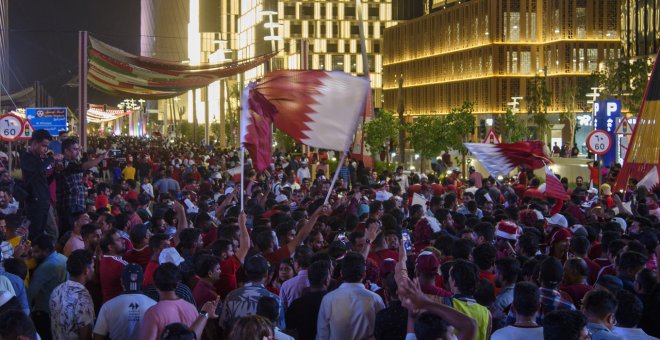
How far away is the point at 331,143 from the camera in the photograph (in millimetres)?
10602

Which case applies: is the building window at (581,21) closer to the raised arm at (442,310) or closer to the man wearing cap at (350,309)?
the man wearing cap at (350,309)


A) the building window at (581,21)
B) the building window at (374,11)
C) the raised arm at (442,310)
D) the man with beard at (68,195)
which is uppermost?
the building window at (374,11)

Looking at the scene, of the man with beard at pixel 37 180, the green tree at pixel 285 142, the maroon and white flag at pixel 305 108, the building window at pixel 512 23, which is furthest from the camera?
the building window at pixel 512 23

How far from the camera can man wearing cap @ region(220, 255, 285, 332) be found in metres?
7.21

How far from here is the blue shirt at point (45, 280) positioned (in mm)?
8438

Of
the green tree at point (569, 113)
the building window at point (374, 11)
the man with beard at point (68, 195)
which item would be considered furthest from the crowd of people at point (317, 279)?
the building window at point (374, 11)

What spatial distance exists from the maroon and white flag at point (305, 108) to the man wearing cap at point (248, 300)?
3195mm

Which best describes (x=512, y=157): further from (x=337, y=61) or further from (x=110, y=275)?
(x=337, y=61)

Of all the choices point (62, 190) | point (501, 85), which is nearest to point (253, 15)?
point (501, 85)

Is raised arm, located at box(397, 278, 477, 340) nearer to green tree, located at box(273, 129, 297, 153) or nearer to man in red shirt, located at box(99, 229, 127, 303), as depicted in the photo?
man in red shirt, located at box(99, 229, 127, 303)

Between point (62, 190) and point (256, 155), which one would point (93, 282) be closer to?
point (256, 155)

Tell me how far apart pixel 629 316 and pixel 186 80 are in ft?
66.2

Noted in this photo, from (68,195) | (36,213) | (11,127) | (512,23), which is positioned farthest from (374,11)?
(36,213)

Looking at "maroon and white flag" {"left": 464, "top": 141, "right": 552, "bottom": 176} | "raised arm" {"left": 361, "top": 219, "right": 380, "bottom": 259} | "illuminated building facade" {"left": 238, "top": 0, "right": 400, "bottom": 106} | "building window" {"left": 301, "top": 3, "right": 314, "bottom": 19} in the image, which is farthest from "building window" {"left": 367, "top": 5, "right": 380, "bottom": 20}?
"raised arm" {"left": 361, "top": 219, "right": 380, "bottom": 259}
